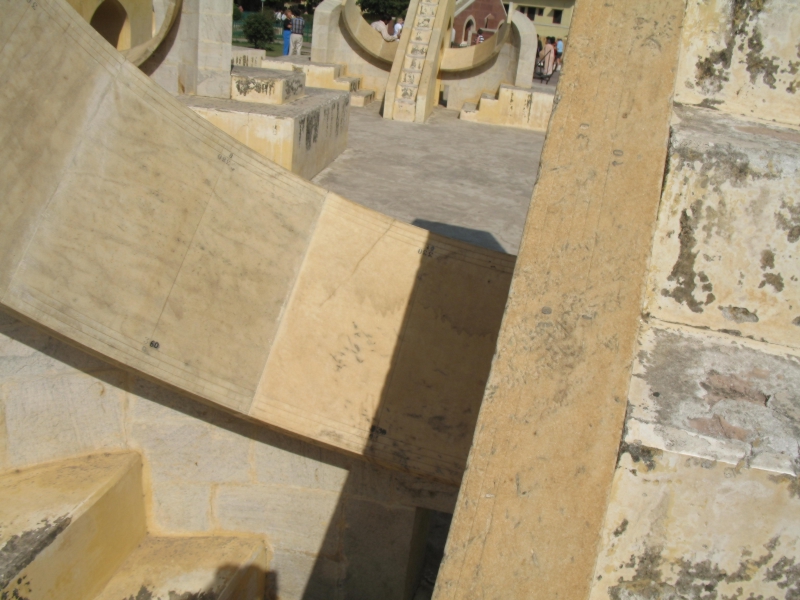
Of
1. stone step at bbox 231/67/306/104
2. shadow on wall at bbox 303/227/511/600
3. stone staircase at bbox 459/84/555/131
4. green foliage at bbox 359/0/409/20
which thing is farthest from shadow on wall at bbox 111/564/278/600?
green foliage at bbox 359/0/409/20

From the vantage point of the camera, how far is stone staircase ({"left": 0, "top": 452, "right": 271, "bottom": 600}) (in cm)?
189

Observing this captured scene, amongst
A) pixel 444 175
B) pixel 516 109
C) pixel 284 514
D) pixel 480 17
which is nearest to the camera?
pixel 284 514

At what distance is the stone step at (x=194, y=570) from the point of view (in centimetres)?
215

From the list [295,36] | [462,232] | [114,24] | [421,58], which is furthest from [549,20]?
[462,232]

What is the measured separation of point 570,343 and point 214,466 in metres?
1.40

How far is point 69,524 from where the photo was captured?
76.2 inches

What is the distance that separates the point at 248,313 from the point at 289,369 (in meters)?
0.21

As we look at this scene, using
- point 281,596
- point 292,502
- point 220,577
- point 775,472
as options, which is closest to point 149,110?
point 292,502

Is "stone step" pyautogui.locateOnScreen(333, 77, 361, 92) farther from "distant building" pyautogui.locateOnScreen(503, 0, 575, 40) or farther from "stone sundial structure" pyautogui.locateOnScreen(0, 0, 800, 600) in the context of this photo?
"distant building" pyautogui.locateOnScreen(503, 0, 575, 40)

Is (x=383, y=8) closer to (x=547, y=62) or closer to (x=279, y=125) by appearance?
(x=547, y=62)

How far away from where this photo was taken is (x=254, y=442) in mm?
2195

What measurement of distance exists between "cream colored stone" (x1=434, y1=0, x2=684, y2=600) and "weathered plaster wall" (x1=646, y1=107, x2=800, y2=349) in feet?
0.23

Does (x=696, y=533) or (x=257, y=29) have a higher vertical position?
(x=257, y=29)

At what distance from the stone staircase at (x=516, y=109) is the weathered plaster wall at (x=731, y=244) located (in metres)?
8.64
